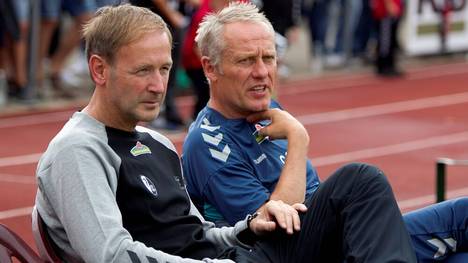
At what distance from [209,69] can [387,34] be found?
1100 cm

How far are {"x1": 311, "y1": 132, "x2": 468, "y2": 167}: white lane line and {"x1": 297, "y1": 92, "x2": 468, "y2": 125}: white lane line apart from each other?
1346 millimetres

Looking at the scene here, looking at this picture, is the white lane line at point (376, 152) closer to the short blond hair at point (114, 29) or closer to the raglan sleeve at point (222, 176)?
the raglan sleeve at point (222, 176)

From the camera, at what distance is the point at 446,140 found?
37.3 feet

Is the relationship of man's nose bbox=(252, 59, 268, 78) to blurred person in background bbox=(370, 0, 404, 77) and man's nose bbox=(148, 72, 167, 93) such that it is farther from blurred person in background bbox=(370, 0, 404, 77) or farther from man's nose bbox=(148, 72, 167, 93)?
blurred person in background bbox=(370, 0, 404, 77)

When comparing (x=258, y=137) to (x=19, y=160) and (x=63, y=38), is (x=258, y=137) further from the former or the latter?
(x=63, y=38)

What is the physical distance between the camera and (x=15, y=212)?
8.11 m

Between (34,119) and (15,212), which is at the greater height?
(15,212)

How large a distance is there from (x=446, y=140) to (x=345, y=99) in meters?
2.64

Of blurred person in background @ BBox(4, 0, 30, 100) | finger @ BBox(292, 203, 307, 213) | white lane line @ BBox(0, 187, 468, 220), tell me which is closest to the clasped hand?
finger @ BBox(292, 203, 307, 213)

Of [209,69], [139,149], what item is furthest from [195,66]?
[139,149]

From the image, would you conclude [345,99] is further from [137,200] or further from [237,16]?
[137,200]

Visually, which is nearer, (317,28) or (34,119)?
(34,119)

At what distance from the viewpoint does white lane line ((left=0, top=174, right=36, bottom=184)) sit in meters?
9.19

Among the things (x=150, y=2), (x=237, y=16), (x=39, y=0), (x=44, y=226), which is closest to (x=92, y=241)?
(x=44, y=226)
